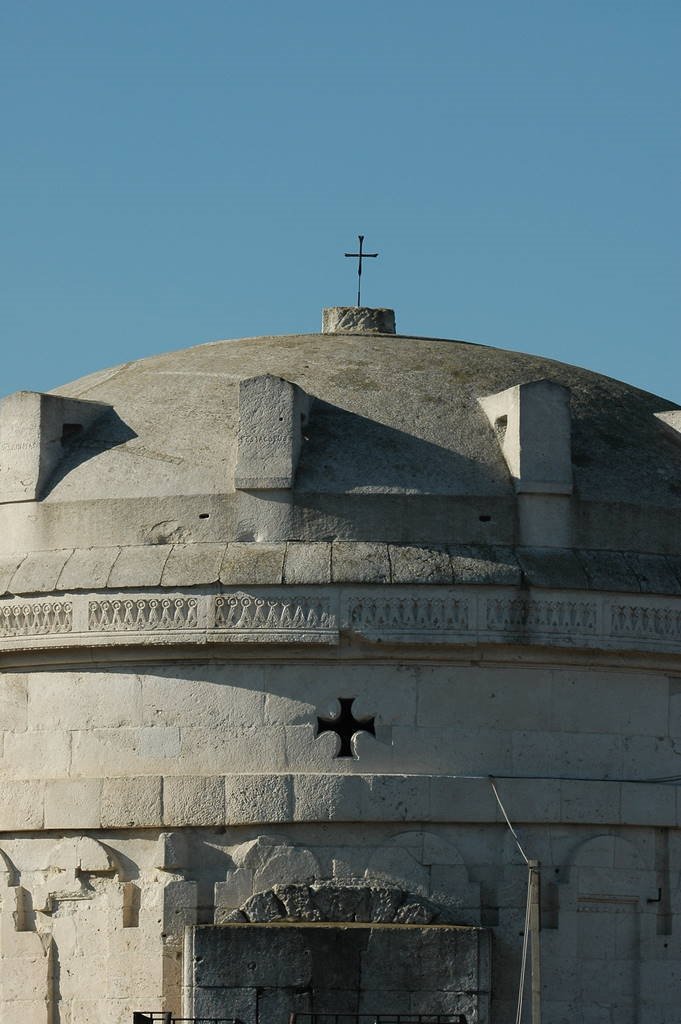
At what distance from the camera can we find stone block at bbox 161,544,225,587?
67.2ft

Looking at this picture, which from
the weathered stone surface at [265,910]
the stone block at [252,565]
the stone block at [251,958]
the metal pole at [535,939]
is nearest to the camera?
the metal pole at [535,939]

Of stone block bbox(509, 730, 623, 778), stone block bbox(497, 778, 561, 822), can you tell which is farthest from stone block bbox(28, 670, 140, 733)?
stone block bbox(509, 730, 623, 778)

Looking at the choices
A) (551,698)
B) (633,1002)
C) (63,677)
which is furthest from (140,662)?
(633,1002)

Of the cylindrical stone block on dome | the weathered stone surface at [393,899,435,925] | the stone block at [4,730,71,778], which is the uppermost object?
the cylindrical stone block on dome

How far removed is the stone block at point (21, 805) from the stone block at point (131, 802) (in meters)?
0.71

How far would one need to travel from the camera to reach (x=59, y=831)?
68.1ft

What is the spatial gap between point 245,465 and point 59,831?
384 cm

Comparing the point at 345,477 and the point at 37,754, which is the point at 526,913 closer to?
the point at 345,477

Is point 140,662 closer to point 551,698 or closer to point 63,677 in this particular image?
point 63,677

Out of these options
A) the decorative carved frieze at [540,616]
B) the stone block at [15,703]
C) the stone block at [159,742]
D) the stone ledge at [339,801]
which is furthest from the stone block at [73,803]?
the decorative carved frieze at [540,616]

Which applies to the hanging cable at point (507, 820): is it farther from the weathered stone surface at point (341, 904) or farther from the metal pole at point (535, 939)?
the weathered stone surface at point (341, 904)

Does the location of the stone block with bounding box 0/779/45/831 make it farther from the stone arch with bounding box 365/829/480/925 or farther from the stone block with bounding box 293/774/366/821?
the stone arch with bounding box 365/829/480/925

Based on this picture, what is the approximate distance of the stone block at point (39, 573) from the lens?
69.2 ft

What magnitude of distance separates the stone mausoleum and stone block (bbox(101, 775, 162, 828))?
0.02 m
